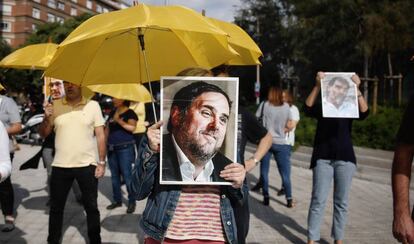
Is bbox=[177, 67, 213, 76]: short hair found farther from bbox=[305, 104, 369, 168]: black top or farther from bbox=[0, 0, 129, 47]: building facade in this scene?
bbox=[0, 0, 129, 47]: building facade

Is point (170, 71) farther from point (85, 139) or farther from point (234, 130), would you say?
point (85, 139)

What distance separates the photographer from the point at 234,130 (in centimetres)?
258

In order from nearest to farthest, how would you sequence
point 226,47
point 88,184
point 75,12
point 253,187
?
point 226,47
point 88,184
point 253,187
point 75,12

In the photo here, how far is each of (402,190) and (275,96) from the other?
4820 millimetres

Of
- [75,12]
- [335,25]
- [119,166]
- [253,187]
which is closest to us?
[119,166]

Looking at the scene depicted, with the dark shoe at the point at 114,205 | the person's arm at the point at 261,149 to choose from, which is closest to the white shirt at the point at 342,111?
the person's arm at the point at 261,149

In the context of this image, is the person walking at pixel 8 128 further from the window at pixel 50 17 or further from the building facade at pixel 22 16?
the window at pixel 50 17

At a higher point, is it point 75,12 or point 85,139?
point 75,12

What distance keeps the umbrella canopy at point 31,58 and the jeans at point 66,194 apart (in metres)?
1.52

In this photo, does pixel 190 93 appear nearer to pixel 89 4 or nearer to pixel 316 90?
pixel 316 90

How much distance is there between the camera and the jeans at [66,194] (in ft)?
14.7

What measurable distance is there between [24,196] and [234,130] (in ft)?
20.0

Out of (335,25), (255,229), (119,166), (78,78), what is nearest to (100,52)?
(78,78)

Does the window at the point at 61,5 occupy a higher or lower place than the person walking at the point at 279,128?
higher
